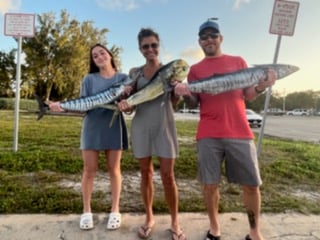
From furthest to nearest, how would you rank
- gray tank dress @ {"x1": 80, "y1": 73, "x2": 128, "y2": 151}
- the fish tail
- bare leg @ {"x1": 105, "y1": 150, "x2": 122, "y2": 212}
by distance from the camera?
1. bare leg @ {"x1": 105, "y1": 150, "x2": 122, "y2": 212}
2. gray tank dress @ {"x1": 80, "y1": 73, "x2": 128, "y2": 151}
3. the fish tail

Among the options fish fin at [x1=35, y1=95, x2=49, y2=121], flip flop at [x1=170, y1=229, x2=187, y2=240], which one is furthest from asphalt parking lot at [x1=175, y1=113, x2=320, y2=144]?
fish fin at [x1=35, y1=95, x2=49, y2=121]

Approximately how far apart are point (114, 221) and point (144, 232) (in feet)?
1.10

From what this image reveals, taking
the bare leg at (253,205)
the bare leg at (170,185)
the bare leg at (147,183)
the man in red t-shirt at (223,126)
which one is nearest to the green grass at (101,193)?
the bare leg at (147,183)

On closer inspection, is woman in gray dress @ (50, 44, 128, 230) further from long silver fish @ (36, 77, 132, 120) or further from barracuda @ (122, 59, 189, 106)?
barracuda @ (122, 59, 189, 106)

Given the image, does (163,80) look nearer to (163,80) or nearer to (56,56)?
(163,80)

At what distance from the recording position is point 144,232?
118 inches

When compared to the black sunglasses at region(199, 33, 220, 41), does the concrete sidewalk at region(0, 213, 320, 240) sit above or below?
below

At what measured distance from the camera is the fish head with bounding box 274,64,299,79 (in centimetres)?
258

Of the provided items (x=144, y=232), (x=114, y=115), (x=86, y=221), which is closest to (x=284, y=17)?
(x=114, y=115)

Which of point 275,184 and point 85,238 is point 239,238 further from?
point 275,184

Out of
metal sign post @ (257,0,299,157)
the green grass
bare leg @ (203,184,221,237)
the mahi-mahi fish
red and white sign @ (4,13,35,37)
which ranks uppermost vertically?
metal sign post @ (257,0,299,157)

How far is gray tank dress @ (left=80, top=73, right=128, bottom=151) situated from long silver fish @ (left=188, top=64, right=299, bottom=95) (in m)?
0.86

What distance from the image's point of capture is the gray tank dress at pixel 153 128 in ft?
9.41

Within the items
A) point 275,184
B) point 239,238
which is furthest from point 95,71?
point 275,184
